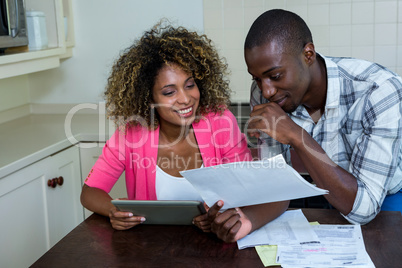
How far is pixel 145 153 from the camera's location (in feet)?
5.73

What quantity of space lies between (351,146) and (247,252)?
62 centimetres

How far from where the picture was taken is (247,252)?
1.23 m

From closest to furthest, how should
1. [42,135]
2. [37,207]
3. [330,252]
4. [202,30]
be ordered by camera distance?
1. [330,252]
2. [37,207]
3. [42,135]
4. [202,30]

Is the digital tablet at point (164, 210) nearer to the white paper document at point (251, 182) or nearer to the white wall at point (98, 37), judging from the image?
the white paper document at point (251, 182)

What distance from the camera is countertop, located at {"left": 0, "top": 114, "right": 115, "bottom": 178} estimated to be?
2148mm

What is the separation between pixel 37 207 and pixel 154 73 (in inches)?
39.3

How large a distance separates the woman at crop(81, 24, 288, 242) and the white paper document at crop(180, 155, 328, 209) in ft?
1.17

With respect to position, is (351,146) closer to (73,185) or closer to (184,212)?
(184,212)

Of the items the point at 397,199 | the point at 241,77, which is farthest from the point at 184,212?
the point at 241,77

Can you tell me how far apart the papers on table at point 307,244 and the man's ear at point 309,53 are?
50 cm

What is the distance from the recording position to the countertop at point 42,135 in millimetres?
2148

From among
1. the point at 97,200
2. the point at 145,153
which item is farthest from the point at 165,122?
the point at 97,200

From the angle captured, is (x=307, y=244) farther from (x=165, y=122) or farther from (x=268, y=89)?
(x=165, y=122)

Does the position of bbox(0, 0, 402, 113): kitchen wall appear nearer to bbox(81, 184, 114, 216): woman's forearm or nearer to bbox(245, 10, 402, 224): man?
bbox(245, 10, 402, 224): man
